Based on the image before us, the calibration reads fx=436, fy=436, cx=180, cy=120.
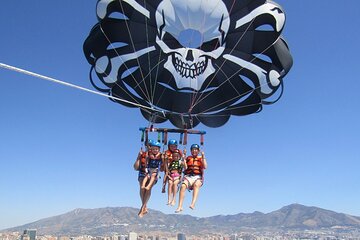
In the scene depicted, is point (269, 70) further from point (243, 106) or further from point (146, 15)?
point (146, 15)

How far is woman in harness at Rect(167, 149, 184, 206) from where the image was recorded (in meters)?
9.88

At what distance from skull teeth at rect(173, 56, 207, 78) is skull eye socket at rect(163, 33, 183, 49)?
1.08 ft

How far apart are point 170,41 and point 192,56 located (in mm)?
743

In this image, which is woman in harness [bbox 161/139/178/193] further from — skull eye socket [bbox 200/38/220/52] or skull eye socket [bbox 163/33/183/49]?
skull eye socket [bbox 200/38/220/52]

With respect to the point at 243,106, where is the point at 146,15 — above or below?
above

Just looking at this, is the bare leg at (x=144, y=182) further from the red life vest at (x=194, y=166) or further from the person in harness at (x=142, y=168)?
the red life vest at (x=194, y=166)

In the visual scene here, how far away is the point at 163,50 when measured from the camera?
11914 mm

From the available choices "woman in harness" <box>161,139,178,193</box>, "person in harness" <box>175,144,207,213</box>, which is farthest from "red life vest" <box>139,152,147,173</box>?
"person in harness" <box>175,144,207,213</box>

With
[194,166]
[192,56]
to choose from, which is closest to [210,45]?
[192,56]

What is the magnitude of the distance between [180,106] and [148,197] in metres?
3.34

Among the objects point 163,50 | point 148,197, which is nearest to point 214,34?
point 163,50

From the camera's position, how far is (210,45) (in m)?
12.2

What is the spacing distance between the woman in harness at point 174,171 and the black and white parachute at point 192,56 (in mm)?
1424

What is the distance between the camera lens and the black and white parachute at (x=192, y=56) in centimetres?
1142
